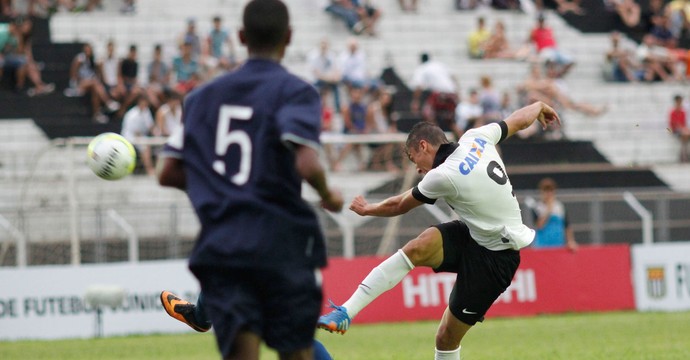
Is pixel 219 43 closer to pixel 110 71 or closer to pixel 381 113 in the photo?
pixel 110 71

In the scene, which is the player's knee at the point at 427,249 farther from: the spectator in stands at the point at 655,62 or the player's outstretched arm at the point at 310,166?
the spectator in stands at the point at 655,62

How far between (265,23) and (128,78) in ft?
66.1

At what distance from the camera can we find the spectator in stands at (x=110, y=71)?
25.0m

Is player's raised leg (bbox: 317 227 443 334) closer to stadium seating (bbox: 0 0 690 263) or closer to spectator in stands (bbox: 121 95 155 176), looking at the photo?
stadium seating (bbox: 0 0 690 263)

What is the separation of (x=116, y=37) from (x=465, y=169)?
62.7 ft

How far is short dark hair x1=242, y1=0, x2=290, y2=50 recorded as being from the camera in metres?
5.48

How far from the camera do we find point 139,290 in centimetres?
1886

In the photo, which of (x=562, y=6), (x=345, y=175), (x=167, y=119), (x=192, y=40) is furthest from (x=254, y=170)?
(x=562, y=6)

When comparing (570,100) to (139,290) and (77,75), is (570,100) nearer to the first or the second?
(77,75)

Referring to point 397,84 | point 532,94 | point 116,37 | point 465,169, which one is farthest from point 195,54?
point 465,169

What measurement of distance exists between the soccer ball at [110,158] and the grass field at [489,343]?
4434 millimetres

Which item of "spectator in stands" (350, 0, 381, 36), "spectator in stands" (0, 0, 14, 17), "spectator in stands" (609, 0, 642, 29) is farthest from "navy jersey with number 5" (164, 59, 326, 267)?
"spectator in stands" (609, 0, 642, 29)

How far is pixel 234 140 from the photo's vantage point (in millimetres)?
5453

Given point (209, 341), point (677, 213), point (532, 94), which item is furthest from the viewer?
point (532, 94)
